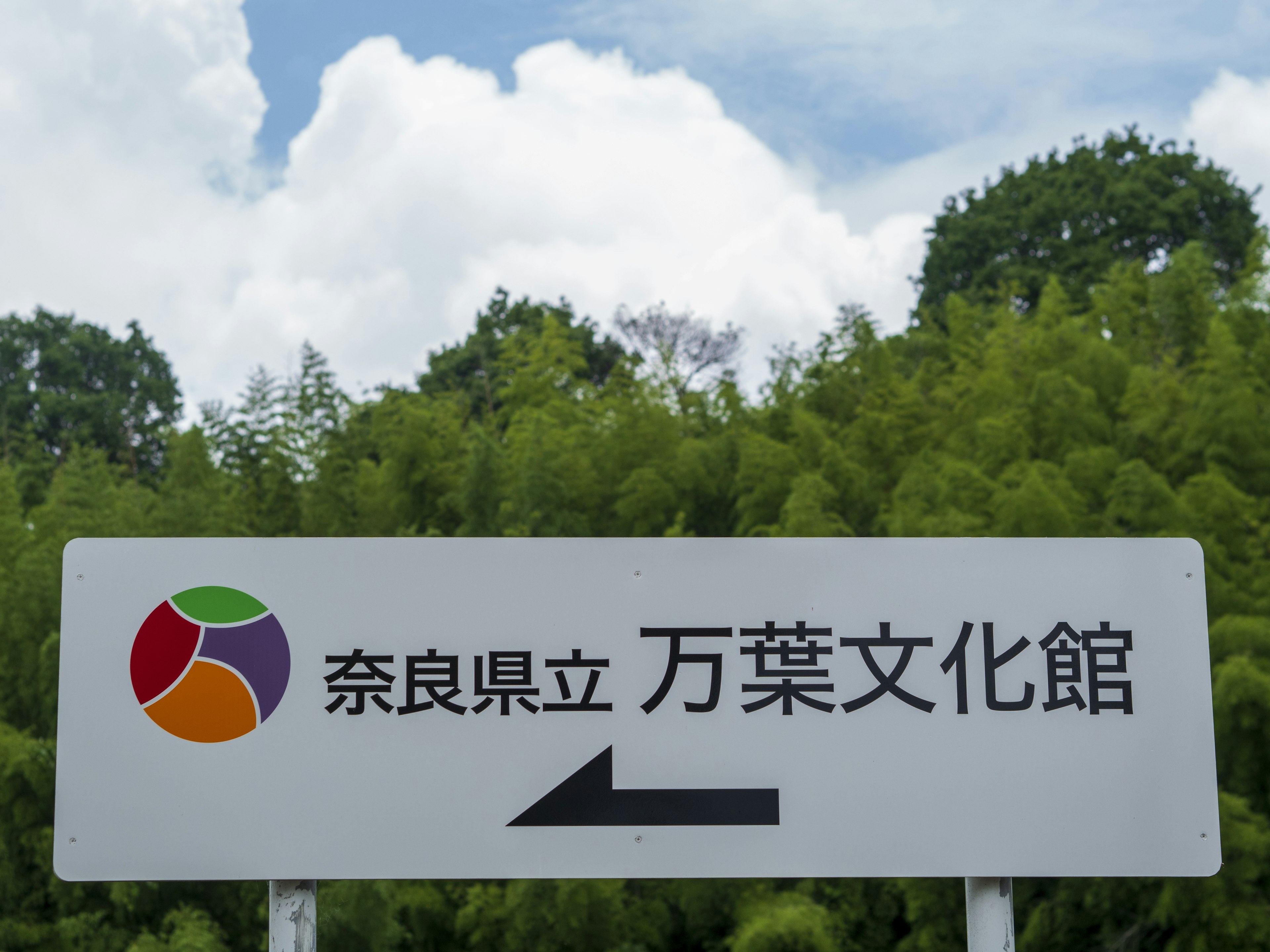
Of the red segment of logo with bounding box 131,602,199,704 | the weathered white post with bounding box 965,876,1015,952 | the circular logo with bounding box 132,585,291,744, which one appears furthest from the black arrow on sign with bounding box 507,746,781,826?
the red segment of logo with bounding box 131,602,199,704

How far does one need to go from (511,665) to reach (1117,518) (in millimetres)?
4950

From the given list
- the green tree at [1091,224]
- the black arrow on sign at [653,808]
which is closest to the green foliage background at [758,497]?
the black arrow on sign at [653,808]

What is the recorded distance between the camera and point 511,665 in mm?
1445

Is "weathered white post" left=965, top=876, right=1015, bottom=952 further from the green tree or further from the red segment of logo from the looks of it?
the green tree

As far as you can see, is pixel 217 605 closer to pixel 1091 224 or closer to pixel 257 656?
pixel 257 656

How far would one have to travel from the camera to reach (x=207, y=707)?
1418 mm

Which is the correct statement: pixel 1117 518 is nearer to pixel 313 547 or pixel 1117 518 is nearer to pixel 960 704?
pixel 960 704

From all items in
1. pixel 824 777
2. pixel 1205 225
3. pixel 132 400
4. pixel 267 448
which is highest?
pixel 1205 225

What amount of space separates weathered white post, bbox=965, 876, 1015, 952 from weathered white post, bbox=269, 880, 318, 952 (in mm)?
953

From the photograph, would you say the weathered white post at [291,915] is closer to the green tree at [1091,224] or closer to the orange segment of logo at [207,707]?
the orange segment of logo at [207,707]

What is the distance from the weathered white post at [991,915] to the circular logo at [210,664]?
41.7 inches

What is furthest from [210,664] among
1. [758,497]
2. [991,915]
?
[758,497]

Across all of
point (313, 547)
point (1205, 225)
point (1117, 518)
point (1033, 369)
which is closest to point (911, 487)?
point (1117, 518)

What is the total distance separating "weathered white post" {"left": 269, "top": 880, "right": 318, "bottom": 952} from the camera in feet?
4.55
